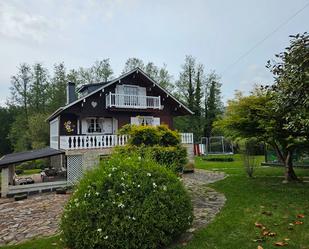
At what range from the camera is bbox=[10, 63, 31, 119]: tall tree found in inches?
1364

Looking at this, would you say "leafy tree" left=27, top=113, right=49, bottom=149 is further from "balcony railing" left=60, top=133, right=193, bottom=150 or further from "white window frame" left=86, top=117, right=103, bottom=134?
"balcony railing" left=60, top=133, right=193, bottom=150

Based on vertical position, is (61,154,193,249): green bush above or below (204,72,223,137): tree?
below

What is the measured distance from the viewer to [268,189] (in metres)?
9.03

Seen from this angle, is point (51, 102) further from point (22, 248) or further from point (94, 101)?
point (22, 248)

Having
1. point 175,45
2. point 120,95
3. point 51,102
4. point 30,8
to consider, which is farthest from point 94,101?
point 51,102

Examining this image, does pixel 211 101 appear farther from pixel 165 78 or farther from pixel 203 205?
pixel 203 205

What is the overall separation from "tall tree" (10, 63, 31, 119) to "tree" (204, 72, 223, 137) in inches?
984

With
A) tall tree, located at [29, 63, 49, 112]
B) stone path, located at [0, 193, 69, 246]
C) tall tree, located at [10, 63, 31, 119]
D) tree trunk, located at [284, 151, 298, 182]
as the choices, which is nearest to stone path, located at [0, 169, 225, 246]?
stone path, located at [0, 193, 69, 246]

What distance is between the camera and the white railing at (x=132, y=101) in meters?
18.2

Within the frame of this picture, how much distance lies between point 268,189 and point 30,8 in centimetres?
1183

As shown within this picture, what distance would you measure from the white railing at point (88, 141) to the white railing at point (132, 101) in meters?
3.32

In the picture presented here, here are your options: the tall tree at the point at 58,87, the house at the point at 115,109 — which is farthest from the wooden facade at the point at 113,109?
the tall tree at the point at 58,87

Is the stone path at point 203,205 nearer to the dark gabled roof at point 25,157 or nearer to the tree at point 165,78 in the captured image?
the dark gabled roof at point 25,157

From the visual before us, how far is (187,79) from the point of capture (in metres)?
38.2
